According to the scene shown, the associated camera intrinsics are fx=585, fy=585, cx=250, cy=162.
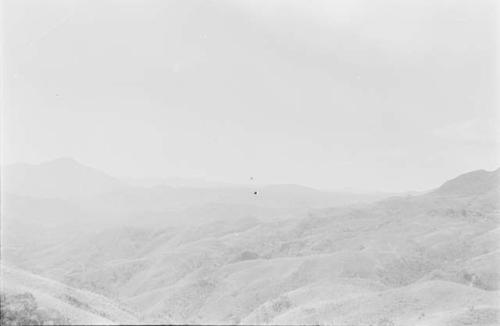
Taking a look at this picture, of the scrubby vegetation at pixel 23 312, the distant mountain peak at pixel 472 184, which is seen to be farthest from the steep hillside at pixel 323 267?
the scrubby vegetation at pixel 23 312

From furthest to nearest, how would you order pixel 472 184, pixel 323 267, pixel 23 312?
pixel 472 184
pixel 323 267
pixel 23 312

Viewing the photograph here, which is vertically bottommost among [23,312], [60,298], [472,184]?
[60,298]

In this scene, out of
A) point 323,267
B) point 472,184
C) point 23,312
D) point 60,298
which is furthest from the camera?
point 472,184

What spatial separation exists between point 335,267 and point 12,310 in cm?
5110

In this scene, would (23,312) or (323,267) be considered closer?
(23,312)

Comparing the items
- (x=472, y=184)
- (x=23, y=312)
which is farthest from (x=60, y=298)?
(x=472, y=184)

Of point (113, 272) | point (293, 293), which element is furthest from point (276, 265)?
point (113, 272)

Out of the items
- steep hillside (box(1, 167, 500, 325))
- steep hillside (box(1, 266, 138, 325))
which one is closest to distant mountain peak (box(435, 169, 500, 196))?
steep hillside (box(1, 167, 500, 325))

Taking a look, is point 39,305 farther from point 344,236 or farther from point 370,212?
point 370,212

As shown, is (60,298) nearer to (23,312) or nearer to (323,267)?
(23,312)

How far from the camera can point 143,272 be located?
333 feet

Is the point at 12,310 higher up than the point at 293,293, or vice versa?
the point at 12,310

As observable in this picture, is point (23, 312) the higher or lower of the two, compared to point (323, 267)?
higher

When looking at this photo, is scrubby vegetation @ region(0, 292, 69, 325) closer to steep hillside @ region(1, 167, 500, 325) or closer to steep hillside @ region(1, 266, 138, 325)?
steep hillside @ region(1, 266, 138, 325)
